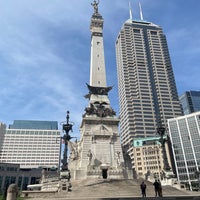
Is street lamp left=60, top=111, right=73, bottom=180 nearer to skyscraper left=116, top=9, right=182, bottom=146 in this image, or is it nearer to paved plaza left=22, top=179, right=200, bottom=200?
paved plaza left=22, top=179, right=200, bottom=200

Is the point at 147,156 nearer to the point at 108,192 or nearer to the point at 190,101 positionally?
the point at 108,192

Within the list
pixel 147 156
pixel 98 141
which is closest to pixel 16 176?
pixel 147 156

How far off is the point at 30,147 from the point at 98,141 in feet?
350

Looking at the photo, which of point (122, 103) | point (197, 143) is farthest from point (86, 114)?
point (122, 103)

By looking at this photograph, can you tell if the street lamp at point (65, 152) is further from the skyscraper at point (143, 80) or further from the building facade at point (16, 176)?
the skyscraper at point (143, 80)

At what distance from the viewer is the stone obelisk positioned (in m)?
33.6

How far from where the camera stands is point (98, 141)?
120 feet

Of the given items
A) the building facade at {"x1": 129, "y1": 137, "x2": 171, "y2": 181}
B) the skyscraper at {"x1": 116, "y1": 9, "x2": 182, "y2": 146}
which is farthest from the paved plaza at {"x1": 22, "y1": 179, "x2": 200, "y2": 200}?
the skyscraper at {"x1": 116, "y1": 9, "x2": 182, "y2": 146}

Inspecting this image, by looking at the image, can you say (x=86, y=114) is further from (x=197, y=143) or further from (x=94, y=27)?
(x=197, y=143)

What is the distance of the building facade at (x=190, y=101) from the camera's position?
473ft

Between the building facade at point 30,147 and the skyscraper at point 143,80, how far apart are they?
46166 mm

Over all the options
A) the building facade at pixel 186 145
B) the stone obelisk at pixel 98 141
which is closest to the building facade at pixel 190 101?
the building facade at pixel 186 145

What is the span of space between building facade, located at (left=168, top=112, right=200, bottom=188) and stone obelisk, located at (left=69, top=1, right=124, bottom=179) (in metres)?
51.1

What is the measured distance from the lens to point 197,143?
77562 millimetres
